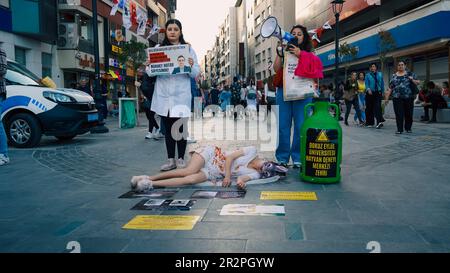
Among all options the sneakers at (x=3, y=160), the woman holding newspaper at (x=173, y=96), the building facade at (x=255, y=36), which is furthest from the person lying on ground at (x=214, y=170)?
the building facade at (x=255, y=36)

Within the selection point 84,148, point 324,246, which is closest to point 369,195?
point 324,246

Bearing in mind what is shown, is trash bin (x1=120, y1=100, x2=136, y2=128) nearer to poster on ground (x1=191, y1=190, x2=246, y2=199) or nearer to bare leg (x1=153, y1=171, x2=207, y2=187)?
bare leg (x1=153, y1=171, x2=207, y2=187)

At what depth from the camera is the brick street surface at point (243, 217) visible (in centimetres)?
280

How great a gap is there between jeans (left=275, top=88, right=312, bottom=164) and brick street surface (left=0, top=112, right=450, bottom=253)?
46cm

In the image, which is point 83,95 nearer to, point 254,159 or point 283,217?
point 254,159

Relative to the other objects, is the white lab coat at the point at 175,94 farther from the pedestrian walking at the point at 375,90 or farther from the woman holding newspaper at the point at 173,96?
the pedestrian walking at the point at 375,90

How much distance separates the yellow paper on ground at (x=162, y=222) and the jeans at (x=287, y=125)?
280 centimetres

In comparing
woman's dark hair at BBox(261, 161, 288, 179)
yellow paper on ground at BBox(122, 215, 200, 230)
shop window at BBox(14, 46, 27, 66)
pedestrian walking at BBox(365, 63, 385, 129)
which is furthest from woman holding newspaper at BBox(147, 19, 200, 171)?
shop window at BBox(14, 46, 27, 66)

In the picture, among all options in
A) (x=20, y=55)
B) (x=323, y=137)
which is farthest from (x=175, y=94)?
(x=20, y=55)

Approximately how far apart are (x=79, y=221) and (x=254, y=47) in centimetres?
6800

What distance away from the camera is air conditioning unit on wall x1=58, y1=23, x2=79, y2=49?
2509 centimetres

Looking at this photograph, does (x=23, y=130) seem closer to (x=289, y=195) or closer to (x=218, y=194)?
(x=218, y=194)

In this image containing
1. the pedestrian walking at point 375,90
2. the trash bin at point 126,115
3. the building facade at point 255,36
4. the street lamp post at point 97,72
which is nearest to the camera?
the street lamp post at point 97,72
